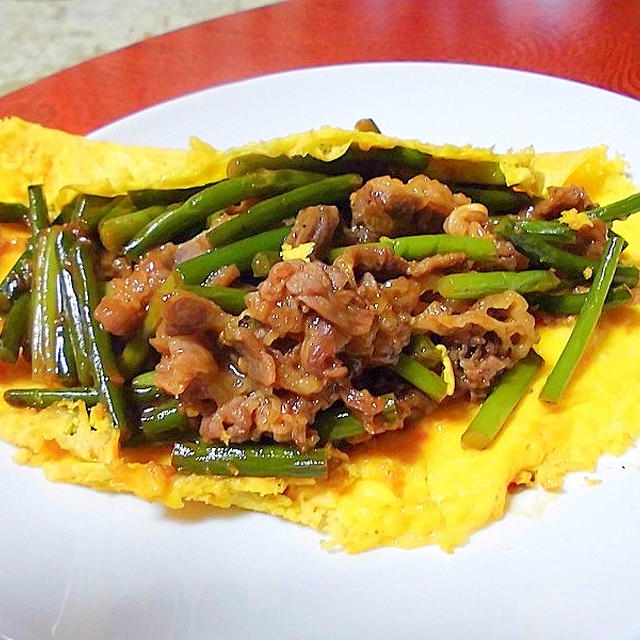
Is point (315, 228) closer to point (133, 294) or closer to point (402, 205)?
point (402, 205)

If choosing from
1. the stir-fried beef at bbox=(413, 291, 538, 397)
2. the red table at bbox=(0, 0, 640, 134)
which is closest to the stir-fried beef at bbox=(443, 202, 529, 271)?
the stir-fried beef at bbox=(413, 291, 538, 397)

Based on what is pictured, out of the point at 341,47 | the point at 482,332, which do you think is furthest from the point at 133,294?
the point at 341,47

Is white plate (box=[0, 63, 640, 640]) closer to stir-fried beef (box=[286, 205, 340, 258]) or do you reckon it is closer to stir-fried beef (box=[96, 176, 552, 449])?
stir-fried beef (box=[96, 176, 552, 449])

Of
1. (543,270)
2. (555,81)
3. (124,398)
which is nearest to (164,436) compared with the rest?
(124,398)

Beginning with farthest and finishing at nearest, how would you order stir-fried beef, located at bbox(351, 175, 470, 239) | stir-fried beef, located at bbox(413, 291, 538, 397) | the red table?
1. the red table
2. stir-fried beef, located at bbox(351, 175, 470, 239)
3. stir-fried beef, located at bbox(413, 291, 538, 397)

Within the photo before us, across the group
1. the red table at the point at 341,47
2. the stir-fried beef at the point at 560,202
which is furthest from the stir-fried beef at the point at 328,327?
the red table at the point at 341,47

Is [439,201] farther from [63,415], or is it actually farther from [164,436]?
[63,415]
